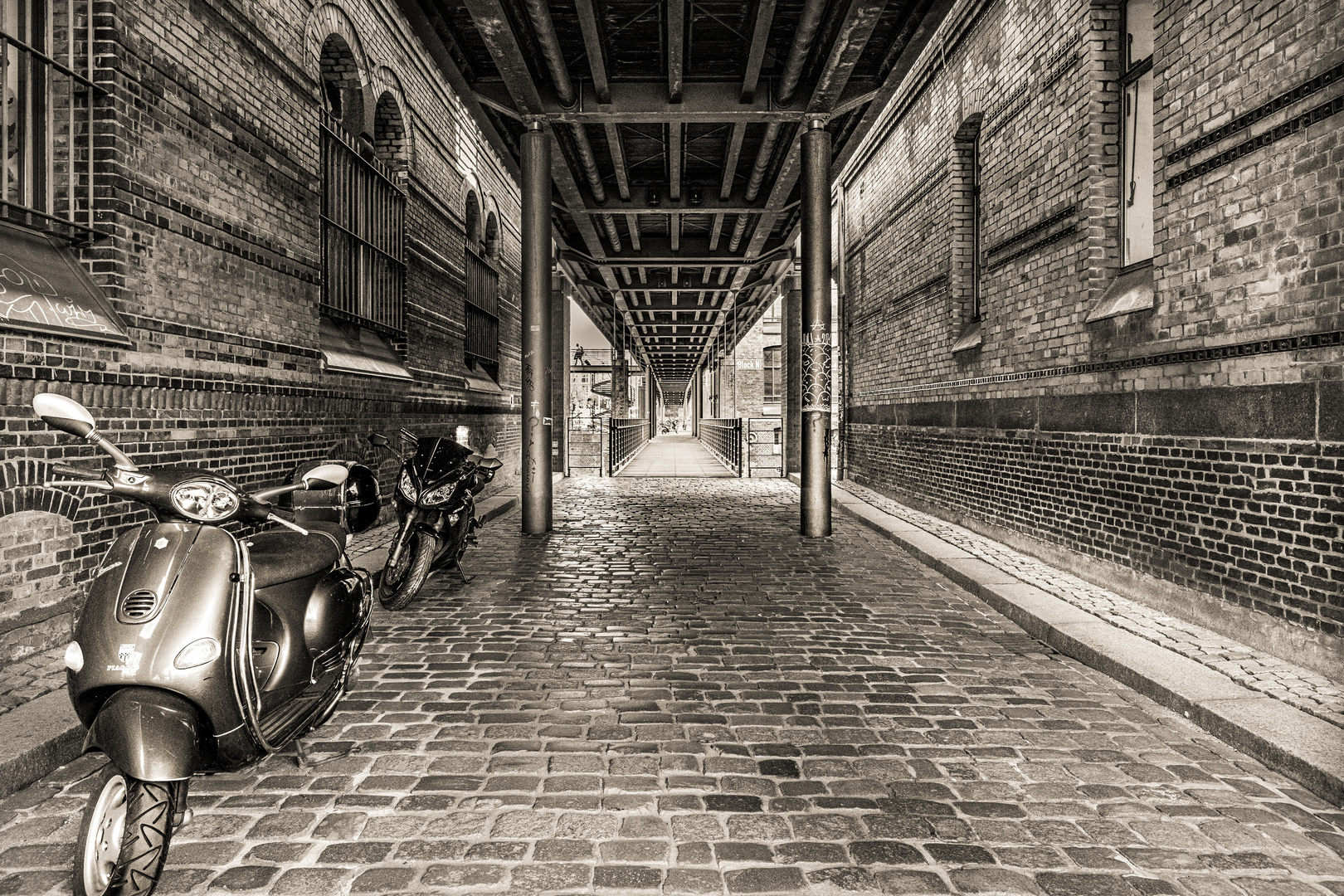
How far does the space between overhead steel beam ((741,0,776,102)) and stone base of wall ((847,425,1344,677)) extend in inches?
172

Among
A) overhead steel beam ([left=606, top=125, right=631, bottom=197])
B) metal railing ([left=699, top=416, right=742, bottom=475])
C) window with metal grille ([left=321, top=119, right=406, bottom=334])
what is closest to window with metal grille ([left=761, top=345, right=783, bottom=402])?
metal railing ([left=699, top=416, right=742, bottom=475])

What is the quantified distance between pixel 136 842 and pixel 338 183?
7165mm

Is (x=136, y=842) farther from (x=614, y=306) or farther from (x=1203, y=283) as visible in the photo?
(x=614, y=306)

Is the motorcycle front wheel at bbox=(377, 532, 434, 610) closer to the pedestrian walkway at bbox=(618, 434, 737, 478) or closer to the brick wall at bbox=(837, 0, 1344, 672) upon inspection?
the brick wall at bbox=(837, 0, 1344, 672)

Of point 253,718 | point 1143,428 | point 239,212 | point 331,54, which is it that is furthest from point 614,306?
point 253,718

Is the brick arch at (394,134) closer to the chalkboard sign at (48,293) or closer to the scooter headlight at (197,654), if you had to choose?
the chalkboard sign at (48,293)

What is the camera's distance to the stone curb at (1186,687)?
2.88 meters

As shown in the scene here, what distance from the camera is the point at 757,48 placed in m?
7.76

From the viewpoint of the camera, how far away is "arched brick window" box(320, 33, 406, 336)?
7.83 m

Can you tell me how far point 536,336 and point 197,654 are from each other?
6.97 metres

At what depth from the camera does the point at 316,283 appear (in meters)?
7.25

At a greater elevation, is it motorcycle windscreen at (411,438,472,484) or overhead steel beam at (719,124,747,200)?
overhead steel beam at (719,124,747,200)

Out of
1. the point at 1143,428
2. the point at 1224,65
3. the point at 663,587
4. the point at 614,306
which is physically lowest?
the point at 663,587

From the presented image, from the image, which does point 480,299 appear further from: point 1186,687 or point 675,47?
point 1186,687
